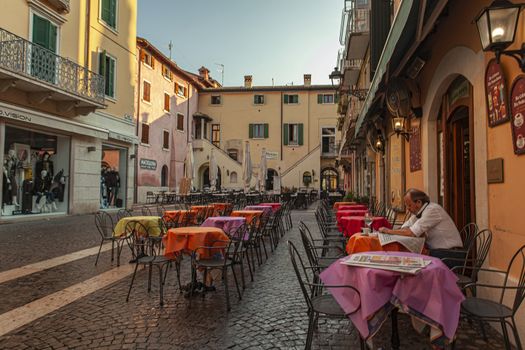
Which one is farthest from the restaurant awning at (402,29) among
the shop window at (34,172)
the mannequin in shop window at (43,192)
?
the mannequin in shop window at (43,192)

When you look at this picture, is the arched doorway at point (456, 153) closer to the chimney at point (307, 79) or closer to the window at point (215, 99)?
the window at point (215, 99)

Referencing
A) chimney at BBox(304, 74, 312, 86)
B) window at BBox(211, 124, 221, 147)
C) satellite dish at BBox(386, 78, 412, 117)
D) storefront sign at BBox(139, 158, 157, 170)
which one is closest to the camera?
satellite dish at BBox(386, 78, 412, 117)

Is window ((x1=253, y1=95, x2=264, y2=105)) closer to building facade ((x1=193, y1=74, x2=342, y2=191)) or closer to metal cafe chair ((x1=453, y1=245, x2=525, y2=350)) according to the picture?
building facade ((x1=193, y1=74, x2=342, y2=191))

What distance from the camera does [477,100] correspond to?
464cm

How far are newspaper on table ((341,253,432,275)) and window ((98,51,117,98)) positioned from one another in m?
16.6

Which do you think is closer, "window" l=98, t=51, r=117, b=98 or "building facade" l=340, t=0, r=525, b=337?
"building facade" l=340, t=0, r=525, b=337

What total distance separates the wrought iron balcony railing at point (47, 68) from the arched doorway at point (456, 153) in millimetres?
11776

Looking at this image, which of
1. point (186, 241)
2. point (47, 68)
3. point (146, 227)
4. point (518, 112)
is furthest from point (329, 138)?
point (518, 112)

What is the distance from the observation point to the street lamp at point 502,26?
3.52 m

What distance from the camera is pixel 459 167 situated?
6.08 m

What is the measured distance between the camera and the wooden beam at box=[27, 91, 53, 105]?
13.6 metres

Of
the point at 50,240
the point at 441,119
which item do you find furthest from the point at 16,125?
the point at 441,119

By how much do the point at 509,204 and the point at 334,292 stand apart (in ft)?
6.82

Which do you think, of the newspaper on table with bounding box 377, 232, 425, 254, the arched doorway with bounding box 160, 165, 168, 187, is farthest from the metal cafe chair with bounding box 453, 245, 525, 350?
the arched doorway with bounding box 160, 165, 168, 187
